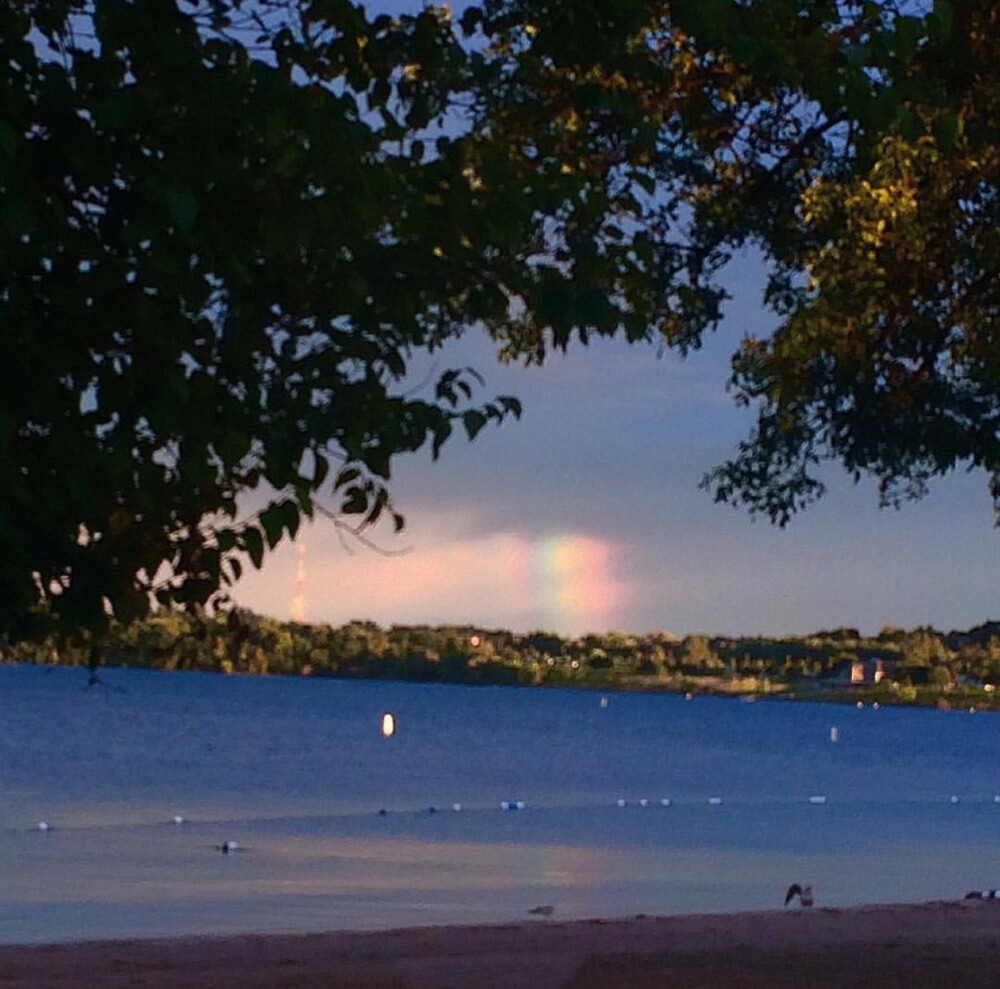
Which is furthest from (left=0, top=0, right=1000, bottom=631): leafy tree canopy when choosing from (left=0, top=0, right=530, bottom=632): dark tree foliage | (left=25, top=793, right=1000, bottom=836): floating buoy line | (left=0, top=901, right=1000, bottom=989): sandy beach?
(left=25, top=793, right=1000, bottom=836): floating buoy line

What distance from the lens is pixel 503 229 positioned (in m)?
7.78

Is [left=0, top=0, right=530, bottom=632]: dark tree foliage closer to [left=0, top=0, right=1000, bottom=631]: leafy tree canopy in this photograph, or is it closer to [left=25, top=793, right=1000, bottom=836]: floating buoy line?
[left=0, top=0, right=1000, bottom=631]: leafy tree canopy

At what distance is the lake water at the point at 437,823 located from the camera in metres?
37.6

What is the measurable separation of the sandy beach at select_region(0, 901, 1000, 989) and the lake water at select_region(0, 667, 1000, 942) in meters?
7.93

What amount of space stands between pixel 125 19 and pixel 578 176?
1.87 meters

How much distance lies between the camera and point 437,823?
62875 mm

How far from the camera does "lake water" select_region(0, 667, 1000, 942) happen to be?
123 feet

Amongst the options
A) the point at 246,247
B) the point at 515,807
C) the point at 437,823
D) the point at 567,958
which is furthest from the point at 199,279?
the point at 515,807

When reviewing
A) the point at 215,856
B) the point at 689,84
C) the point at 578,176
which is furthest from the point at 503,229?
the point at 215,856

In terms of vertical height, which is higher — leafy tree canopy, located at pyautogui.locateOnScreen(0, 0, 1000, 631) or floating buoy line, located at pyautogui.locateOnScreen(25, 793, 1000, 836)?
leafy tree canopy, located at pyautogui.locateOnScreen(0, 0, 1000, 631)

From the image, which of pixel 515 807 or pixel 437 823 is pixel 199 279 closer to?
pixel 437 823

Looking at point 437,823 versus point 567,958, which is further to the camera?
point 437,823

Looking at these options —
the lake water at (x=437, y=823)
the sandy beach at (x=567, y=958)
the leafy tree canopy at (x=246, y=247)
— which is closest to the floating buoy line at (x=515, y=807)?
the lake water at (x=437, y=823)

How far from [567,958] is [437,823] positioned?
147 ft
